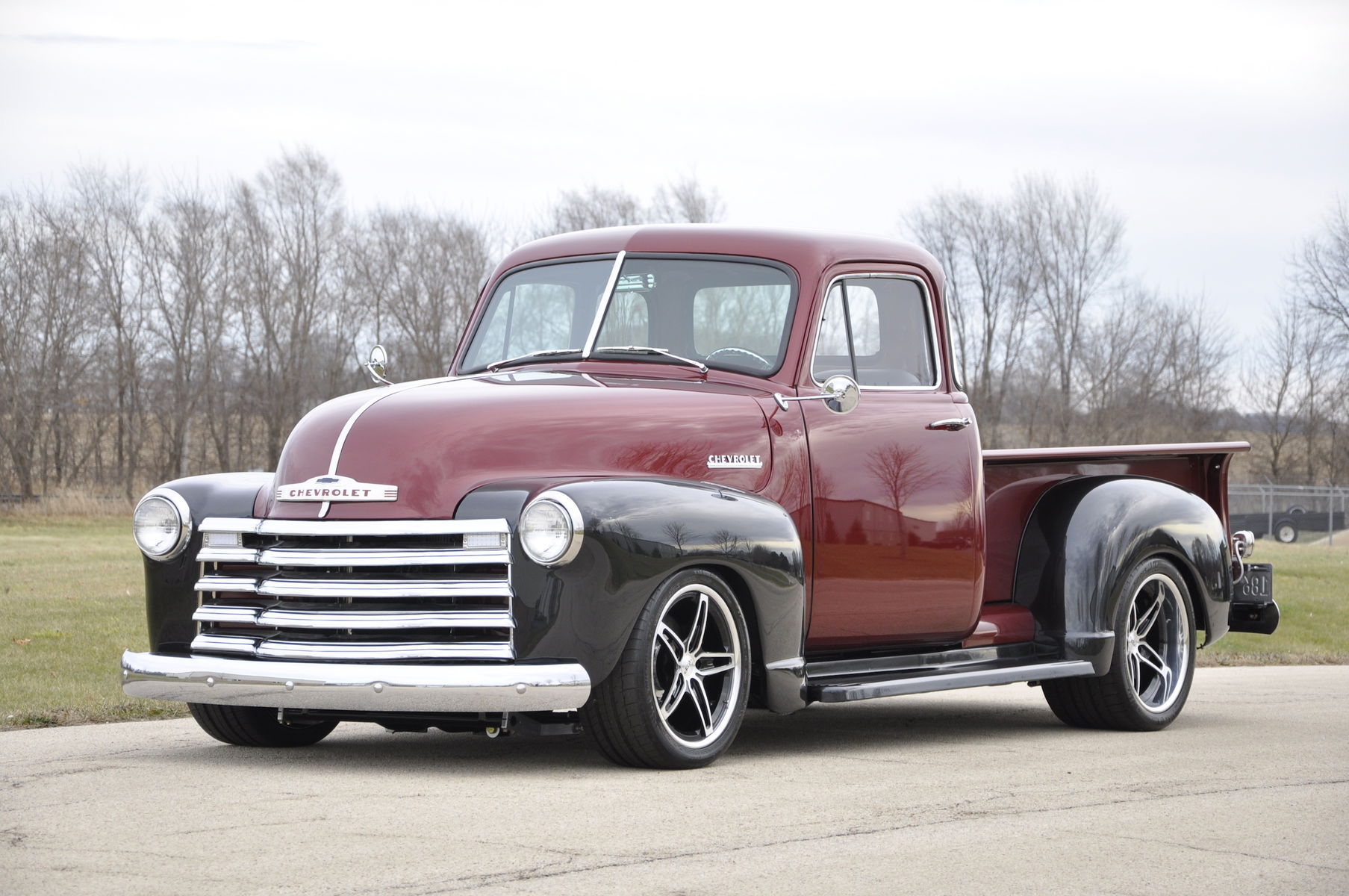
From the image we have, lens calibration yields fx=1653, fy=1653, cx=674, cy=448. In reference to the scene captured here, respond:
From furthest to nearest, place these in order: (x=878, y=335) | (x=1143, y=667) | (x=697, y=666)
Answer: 1. (x=1143, y=667)
2. (x=878, y=335)
3. (x=697, y=666)

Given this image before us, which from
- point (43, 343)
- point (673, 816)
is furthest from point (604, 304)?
point (43, 343)

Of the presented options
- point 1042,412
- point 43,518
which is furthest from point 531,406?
point 1042,412

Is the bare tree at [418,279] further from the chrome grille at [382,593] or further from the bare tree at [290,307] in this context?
the chrome grille at [382,593]

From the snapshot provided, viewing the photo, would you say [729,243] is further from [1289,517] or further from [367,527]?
[1289,517]

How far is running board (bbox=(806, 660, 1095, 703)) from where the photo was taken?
6.91m

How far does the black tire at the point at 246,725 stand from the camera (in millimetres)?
6930

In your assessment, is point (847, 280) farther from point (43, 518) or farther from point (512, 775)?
point (43, 518)

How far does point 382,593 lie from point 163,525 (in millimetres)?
1315

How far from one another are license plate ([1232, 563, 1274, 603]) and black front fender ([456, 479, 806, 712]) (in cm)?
398

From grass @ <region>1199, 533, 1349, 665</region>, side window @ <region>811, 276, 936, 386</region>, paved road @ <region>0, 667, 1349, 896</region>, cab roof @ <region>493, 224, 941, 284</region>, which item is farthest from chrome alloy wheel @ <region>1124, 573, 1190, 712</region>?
grass @ <region>1199, 533, 1349, 665</region>

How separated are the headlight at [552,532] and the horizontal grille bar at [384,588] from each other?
0.17 meters

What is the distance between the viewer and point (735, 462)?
6.88 m

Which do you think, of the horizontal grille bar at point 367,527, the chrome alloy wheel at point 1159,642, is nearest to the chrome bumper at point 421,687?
the horizontal grille bar at point 367,527

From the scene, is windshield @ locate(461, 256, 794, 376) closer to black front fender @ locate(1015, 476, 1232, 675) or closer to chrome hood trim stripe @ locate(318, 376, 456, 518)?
chrome hood trim stripe @ locate(318, 376, 456, 518)
